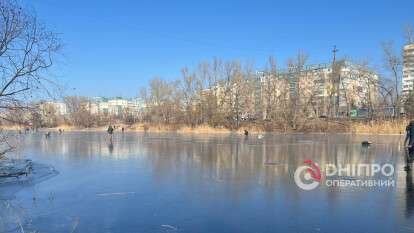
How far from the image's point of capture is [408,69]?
47.6 meters

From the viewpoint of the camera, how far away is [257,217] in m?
6.25

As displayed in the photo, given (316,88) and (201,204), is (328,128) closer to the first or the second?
(316,88)

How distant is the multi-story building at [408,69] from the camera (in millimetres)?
44772

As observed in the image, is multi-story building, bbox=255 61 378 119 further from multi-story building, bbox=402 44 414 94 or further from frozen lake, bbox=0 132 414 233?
frozen lake, bbox=0 132 414 233

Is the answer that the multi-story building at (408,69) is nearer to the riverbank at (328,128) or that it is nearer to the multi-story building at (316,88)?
the multi-story building at (316,88)

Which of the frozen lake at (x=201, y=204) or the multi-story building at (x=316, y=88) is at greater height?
the multi-story building at (x=316, y=88)

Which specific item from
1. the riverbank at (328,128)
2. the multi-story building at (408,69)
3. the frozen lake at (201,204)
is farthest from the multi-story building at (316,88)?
the frozen lake at (201,204)

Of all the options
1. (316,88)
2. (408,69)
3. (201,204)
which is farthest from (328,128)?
(201,204)

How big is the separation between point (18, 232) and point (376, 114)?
46.4m

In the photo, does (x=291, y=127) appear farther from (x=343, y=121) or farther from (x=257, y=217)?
(x=257, y=217)

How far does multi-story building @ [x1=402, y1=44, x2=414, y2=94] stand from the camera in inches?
1763

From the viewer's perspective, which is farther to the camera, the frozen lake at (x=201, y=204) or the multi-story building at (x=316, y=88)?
the multi-story building at (x=316, y=88)

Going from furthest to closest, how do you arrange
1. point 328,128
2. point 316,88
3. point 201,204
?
point 316,88 < point 328,128 < point 201,204

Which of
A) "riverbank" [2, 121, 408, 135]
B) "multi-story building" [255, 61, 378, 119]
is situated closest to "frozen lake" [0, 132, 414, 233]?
"riverbank" [2, 121, 408, 135]
